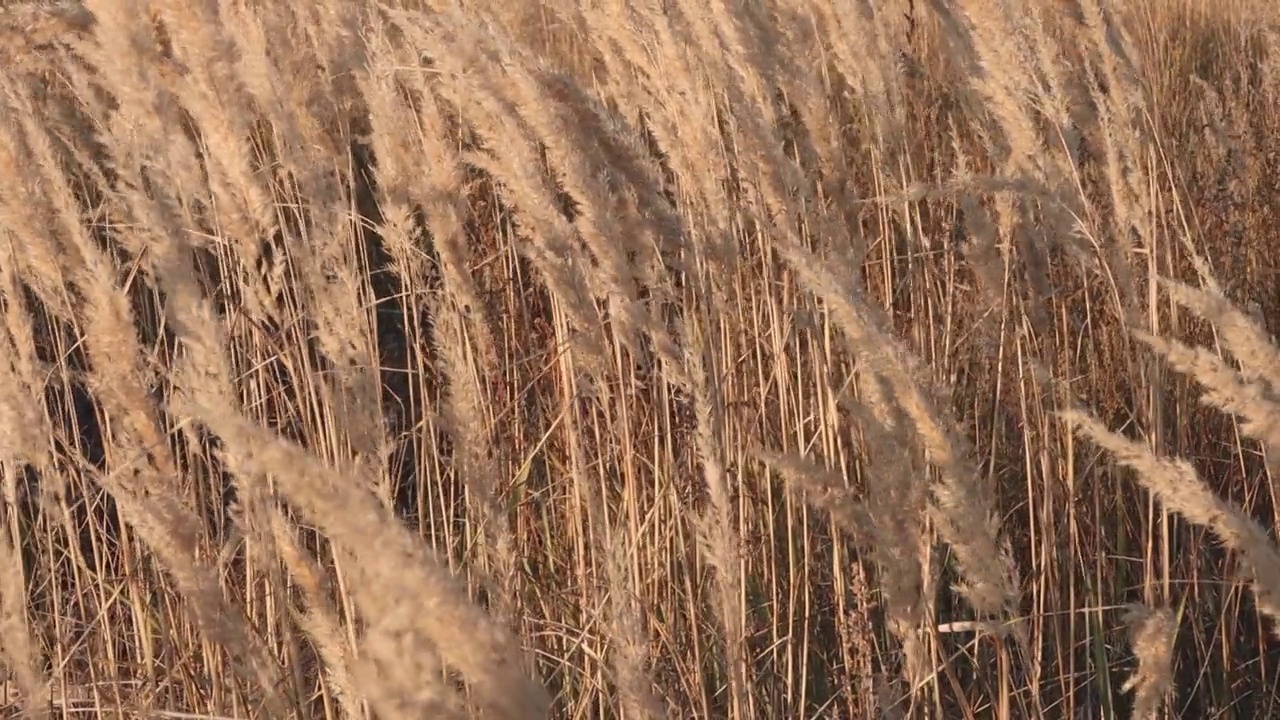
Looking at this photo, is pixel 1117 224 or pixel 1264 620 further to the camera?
pixel 1264 620

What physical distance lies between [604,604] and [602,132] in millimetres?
590

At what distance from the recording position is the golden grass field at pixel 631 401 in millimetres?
1159

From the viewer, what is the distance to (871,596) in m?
1.91

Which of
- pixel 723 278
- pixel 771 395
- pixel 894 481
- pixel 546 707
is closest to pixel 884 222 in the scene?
pixel 771 395

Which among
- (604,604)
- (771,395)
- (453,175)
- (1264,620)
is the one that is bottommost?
(1264,620)

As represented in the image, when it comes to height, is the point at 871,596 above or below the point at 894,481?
below

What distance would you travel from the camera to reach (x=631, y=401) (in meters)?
1.78

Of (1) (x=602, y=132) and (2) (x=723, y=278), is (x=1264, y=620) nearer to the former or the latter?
(2) (x=723, y=278)

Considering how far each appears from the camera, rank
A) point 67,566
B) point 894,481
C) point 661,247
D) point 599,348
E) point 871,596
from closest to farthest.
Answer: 1. point 894,481
2. point 599,348
3. point 661,247
4. point 871,596
5. point 67,566

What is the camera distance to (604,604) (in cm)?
164

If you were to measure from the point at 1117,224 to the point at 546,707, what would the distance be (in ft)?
3.96

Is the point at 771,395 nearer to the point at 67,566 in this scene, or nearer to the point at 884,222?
the point at 884,222

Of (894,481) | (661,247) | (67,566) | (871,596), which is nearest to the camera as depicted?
(894,481)

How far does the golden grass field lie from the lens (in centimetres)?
116
